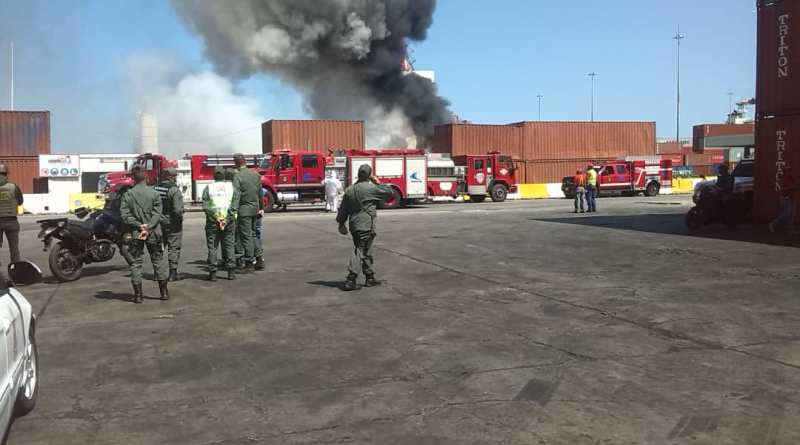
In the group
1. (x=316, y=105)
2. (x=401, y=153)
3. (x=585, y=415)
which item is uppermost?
(x=316, y=105)

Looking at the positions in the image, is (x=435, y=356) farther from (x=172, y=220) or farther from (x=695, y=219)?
(x=695, y=219)

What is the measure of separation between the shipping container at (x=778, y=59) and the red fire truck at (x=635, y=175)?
66.0ft

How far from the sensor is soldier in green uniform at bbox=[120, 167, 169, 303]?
7.79m

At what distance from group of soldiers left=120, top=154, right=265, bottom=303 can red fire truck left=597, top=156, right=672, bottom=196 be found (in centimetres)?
2862

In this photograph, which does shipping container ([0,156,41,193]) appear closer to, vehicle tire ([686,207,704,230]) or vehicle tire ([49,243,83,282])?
vehicle tire ([49,243,83,282])

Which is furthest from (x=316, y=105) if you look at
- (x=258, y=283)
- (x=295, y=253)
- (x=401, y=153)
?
(x=258, y=283)

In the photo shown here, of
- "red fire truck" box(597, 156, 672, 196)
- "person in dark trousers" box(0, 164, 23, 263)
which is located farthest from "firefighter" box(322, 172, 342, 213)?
"red fire truck" box(597, 156, 672, 196)

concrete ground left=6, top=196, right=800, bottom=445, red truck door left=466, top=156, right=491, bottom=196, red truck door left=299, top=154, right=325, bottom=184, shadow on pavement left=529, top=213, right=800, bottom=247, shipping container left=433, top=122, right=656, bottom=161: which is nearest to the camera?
concrete ground left=6, top=196, right=800, bottom=445

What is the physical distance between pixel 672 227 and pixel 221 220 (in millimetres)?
11927

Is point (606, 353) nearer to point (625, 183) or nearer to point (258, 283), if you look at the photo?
point (258, 283)

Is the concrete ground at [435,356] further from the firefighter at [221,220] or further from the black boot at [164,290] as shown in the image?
the firefighter at [221,220]

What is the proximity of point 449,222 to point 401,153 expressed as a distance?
10569mm

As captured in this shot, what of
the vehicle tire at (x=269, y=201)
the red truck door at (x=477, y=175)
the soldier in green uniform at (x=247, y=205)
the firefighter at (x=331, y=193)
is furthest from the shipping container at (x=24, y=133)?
the soldier in green uniform at (x=247, y=205)

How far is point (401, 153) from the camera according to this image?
1163 inches
